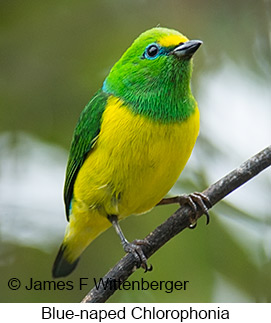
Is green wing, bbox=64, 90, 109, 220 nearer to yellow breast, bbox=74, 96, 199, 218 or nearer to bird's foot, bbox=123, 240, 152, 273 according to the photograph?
yellow breast, bbox=74, 96, 199, 218

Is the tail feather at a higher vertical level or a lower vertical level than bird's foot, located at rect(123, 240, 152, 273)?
lower

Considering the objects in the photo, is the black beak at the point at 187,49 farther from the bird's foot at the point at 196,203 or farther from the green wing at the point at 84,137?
the bird's foot at the point at 196,203

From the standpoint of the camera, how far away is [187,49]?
9.09ft

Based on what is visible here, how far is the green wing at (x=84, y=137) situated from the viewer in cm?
311

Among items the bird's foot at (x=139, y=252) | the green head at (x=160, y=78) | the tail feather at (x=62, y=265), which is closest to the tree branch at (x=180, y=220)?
the bird's foot at (x=139, y=252)

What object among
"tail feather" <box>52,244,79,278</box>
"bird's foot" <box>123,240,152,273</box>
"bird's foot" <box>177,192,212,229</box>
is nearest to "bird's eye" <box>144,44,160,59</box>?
"bird's foot" <box>177,192,212,229</box>

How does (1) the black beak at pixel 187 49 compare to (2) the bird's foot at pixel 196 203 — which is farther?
(2) the bird's foot at pixel 196 203

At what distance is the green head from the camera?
285cm

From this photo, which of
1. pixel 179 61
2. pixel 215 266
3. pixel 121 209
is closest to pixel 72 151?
pixel 121 209

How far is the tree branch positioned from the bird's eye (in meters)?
0.79

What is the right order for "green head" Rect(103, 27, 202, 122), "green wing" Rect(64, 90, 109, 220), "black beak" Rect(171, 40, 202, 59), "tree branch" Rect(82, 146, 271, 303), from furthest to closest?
"green wing" Rect(64, 90, 109, 220)
"green head" Rect(103, 27, 202, 122)
"black beak" Rect(171, 40, 202, 59)
"tree branch" Rect(82, 146, 271, 303)

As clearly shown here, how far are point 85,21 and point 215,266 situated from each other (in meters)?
1.92

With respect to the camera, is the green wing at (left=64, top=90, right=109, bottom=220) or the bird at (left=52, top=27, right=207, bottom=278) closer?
the bird at (left=52, top=27, right=207, bottom=278)

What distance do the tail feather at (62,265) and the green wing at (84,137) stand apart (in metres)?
0.33
